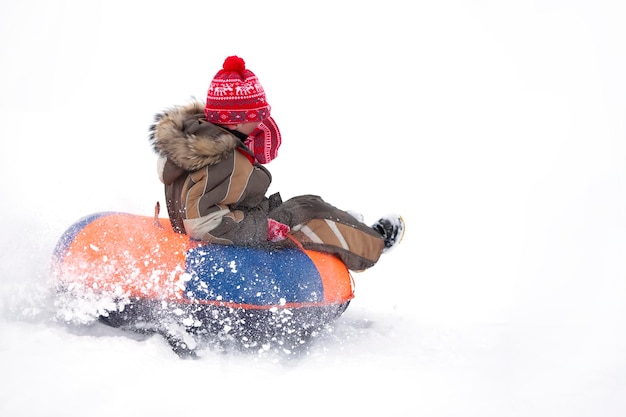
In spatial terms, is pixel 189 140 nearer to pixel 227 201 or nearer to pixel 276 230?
pixel 227 201

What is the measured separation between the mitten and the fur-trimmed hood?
0.42 meters

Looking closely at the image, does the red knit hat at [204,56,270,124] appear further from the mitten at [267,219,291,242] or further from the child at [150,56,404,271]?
the mitten at [267,219,291,242]

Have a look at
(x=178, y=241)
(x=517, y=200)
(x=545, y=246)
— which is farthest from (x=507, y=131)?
(x=178, y=241)

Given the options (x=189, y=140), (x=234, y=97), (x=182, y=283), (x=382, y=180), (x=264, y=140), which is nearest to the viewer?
(x=182, y=283)

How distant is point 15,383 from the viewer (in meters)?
2.33

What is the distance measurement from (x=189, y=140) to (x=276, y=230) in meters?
0.62

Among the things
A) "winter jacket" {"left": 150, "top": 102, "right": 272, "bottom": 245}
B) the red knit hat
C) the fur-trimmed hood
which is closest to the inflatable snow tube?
"winter jacket" {"left": 150, "top": 102, "right": 272, "bottom": 245}

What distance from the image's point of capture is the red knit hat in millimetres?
3316

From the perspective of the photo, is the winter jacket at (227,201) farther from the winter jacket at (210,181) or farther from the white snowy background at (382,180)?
the white snowy background at (382,180)

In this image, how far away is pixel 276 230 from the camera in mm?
3340

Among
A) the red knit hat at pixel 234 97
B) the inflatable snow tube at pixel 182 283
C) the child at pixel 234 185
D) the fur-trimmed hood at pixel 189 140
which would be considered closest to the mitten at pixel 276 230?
the child at pixel 234 185

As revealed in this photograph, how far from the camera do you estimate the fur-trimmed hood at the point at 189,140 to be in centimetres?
314

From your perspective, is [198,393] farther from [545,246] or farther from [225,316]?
[545,246]

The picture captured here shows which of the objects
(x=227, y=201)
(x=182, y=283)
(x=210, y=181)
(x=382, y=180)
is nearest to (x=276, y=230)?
(x=227, y=201)
